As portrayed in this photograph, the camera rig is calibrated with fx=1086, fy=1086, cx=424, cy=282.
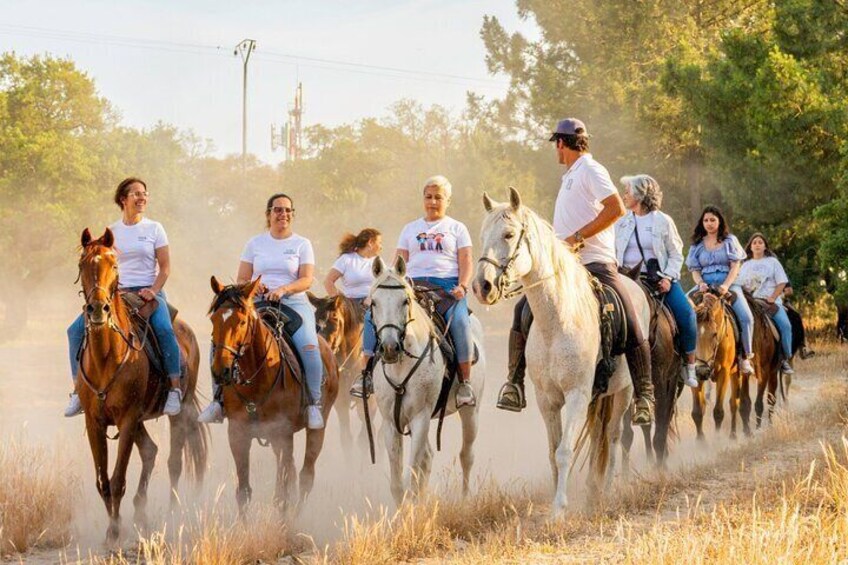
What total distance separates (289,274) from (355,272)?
4192mm

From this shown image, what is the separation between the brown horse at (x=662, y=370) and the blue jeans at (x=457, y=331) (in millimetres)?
1962

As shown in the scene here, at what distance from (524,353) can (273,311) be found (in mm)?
2211

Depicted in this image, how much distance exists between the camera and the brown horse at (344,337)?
13023 millimetres

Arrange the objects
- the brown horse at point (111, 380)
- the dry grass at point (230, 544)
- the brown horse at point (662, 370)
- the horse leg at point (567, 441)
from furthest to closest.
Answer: the brown horse at point (662, 370)
the brown horse at point (111, 380)
the horse leg at point (567, 441)
the dry grass at point (230, 544)

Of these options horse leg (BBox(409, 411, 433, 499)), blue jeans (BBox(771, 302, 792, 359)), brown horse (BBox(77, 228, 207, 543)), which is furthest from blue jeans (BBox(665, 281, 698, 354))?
blue jeans (BBox(771, 302, 792, 359))

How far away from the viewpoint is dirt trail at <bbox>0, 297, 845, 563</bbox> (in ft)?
28.6

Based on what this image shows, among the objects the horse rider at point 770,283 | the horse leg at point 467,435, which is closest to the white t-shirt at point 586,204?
the horse leg at point 467,435

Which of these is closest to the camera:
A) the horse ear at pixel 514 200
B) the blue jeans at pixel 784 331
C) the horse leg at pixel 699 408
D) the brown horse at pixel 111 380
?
the horse ear at pixel 514 200

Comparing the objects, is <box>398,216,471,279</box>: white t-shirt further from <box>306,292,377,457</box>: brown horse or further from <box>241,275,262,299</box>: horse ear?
<box>306,292,377,457</box>: brown horse

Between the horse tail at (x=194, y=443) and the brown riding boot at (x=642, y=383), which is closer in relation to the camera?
the brown riding boot at (x=642, y=383)

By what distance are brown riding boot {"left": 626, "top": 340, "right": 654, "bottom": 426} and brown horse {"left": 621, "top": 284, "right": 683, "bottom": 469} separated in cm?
111

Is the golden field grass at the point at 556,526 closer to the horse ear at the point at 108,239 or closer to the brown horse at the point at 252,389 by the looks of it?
the brown horse at the point at 252,389

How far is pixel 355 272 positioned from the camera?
13805 millimetres

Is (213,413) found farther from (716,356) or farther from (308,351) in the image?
(716,356)
